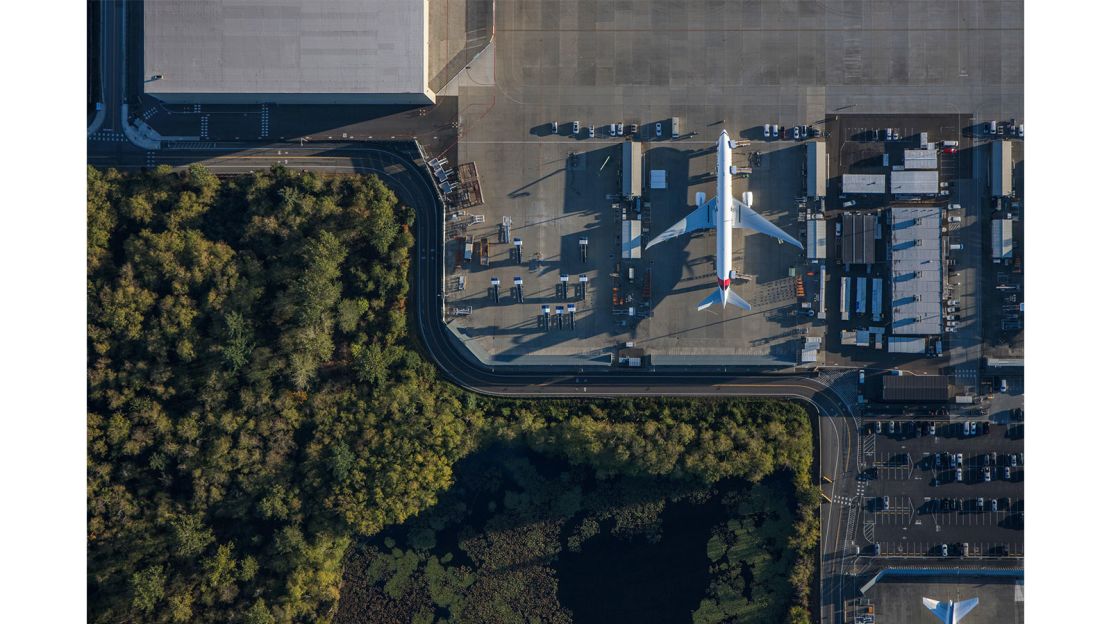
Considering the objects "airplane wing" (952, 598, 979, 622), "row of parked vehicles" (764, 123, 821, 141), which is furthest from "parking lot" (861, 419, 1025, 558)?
"row of parked vehicles" (764, 123, 821, 141)

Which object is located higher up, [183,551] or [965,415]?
[965,415]

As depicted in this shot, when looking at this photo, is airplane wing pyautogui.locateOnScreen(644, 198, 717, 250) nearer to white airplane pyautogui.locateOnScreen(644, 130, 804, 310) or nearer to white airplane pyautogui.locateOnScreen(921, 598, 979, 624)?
white airplane pyautogui.locateOnScreen(644, 130, 804, 310)

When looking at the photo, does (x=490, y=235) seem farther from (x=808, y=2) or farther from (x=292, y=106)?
(x=808, y=2)

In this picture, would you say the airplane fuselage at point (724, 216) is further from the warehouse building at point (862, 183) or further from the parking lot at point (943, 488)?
the parking lot at point (943, 488)

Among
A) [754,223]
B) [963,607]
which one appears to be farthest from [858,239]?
[963,607]

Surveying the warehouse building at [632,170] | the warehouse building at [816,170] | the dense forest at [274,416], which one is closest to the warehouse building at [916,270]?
the warehouse building at [816,170]

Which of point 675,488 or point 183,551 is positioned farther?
point 675,488

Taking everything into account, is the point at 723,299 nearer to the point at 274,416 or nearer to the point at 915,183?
the point at 915,183

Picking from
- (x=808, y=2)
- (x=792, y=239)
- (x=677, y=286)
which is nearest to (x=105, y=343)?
(x=677, y=286)
